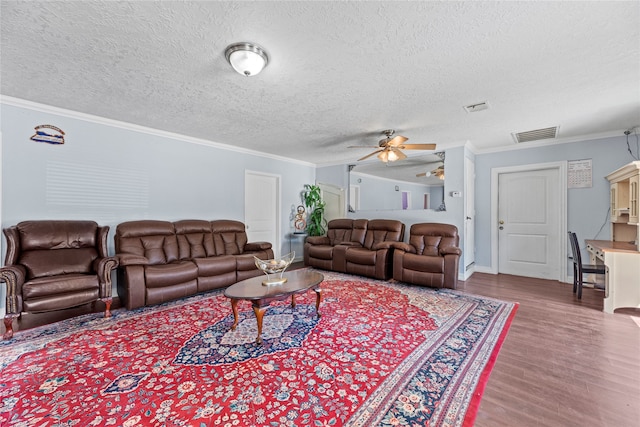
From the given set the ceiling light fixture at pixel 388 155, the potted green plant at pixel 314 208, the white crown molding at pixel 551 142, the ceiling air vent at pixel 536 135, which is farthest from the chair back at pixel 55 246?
the white crown molding at pixel 551 142

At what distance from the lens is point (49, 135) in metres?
3.26

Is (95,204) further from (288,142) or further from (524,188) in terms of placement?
(524,188)

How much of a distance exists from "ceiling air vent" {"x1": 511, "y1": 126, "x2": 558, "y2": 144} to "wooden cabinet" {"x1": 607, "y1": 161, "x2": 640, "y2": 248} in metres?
0.92

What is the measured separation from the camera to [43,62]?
2.26 meters

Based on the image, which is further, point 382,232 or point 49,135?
point 382,232

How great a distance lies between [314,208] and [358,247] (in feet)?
6.38

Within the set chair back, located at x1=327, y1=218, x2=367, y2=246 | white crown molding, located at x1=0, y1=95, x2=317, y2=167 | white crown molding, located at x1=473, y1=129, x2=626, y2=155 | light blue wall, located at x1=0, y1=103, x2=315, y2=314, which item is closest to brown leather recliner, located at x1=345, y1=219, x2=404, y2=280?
chair back, located at x1=327, y1=218, x2=367, y2=246

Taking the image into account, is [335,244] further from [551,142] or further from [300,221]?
[551,142]

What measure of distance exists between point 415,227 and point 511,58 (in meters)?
3.07

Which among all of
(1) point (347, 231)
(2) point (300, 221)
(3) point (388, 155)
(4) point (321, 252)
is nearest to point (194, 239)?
(4) point (321, 252)

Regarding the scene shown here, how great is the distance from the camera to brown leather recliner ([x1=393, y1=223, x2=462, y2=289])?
3.89 meters

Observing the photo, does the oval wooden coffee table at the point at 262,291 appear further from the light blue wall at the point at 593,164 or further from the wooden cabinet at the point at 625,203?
the light blue wall at the point at 593,164

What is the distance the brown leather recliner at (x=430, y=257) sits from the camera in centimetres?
389

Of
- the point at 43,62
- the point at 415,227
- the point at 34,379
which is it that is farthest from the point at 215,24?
the point at 415,227
